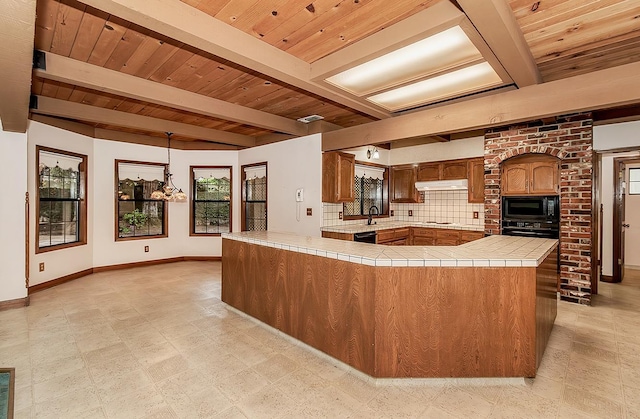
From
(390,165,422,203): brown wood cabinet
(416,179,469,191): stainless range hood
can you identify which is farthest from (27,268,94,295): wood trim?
(416,179,469,191): stainless range hood

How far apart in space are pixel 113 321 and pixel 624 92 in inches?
205

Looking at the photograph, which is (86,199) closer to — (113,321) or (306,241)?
(113,321)

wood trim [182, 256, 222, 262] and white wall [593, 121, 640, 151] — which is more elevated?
white wall [593, 121, 640, 151]

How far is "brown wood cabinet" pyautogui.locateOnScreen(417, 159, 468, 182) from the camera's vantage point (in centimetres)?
545

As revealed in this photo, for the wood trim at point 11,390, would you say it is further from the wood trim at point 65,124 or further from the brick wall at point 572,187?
the brick wall at point 572,187

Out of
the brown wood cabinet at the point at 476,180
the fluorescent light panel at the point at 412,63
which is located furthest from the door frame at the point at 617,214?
the fluorescent light panel at the point at 412,63

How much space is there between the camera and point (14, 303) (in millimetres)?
3750

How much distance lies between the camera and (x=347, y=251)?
249 cm

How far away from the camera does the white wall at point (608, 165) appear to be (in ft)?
14.3

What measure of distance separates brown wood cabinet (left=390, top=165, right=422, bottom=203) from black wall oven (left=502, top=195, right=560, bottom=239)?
1.74m

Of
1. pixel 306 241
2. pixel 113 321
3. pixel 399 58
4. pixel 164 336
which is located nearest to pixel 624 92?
pixel 399 58

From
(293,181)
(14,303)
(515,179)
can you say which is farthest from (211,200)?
(515,179)

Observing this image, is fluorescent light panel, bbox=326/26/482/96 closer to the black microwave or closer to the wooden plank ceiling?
the wooden plank ceiling

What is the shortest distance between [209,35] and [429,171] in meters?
4.70
